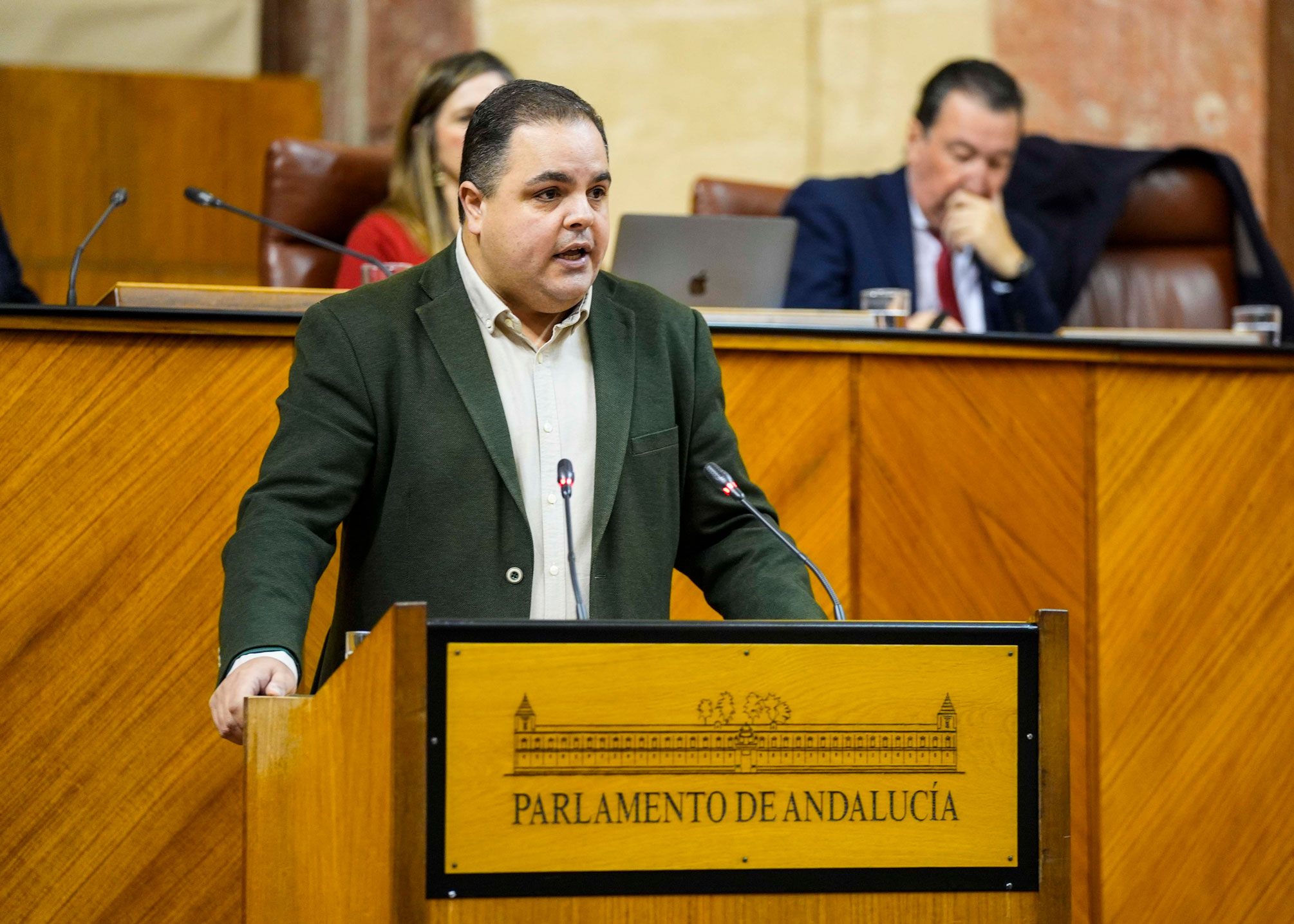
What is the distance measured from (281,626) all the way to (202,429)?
739 millimetres

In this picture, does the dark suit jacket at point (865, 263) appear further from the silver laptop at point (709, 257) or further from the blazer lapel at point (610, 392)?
the blazer lapel at point (610, 392)

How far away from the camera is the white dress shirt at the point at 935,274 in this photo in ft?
11.5

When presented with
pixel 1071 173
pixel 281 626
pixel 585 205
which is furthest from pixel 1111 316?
pixel 281 626

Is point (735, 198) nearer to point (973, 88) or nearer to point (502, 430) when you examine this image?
point (973, 88)

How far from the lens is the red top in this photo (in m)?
3.00

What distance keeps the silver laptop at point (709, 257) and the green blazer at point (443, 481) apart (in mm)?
923

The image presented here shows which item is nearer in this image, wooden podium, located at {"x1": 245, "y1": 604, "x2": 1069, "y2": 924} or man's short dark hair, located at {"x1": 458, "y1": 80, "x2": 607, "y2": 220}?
wooden podium, located at {"x1": 245, "y1": 604, "x2": 1069, "y2": 924}

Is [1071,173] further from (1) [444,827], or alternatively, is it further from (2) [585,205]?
(1) [444,827]

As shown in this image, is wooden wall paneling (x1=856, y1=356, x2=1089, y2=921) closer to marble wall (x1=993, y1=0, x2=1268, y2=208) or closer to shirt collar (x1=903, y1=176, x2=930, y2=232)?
shirt collar (x1=903, y1=176, x2=930, y2=232)

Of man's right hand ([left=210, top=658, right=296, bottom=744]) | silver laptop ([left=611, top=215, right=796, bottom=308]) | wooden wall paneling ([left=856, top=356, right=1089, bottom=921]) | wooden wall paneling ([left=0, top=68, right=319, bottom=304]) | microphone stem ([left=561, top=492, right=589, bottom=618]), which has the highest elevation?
wooden wall paneling ([left=0, top=68, right=319, bottom=304])

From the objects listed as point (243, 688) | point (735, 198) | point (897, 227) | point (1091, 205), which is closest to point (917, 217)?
point (897, 227)

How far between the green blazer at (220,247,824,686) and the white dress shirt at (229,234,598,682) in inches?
0.9

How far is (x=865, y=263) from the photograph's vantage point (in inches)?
135

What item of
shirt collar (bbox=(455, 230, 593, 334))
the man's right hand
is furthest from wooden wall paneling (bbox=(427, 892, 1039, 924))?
shirt collar (bbox=(455, 230, 593, 334))
